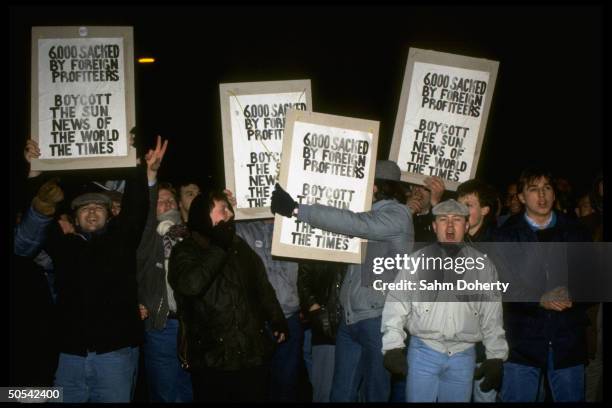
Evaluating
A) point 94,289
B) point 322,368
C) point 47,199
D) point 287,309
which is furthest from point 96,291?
point 322,368

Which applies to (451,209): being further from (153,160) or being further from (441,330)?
(153,160)

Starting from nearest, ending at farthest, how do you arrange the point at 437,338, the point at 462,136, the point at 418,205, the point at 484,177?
the point at 437,338 → the point at 462,136 → the point at 418,205 → the point at 484,177

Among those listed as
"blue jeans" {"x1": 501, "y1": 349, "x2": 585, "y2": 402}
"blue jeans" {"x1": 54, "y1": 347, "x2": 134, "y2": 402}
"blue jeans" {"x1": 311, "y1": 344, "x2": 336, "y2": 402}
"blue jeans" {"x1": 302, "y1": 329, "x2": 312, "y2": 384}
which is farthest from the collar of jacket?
"blue jeans" {"x1": 501, "y1": 349, "x2": 585, "y2": 402}

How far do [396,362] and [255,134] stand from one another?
222 cm

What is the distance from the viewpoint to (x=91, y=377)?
490 cm

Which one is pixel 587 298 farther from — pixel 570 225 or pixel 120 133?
pixel 120 133

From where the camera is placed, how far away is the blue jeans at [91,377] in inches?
191

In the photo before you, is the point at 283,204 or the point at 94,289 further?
the point at 283,204

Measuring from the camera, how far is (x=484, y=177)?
1248 cm

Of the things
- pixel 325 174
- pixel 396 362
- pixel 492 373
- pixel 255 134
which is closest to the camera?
pixel 396 362

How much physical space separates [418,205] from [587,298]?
1865mm

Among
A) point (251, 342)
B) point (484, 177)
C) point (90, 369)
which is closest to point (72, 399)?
point (90, 369)

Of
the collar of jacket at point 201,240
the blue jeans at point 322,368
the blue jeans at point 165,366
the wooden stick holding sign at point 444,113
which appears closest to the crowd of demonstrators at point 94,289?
the collar of jacket at point 201,240

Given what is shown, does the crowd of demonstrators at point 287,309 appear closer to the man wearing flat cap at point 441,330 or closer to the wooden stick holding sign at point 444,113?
the man wearing flat cap at point 441,330
